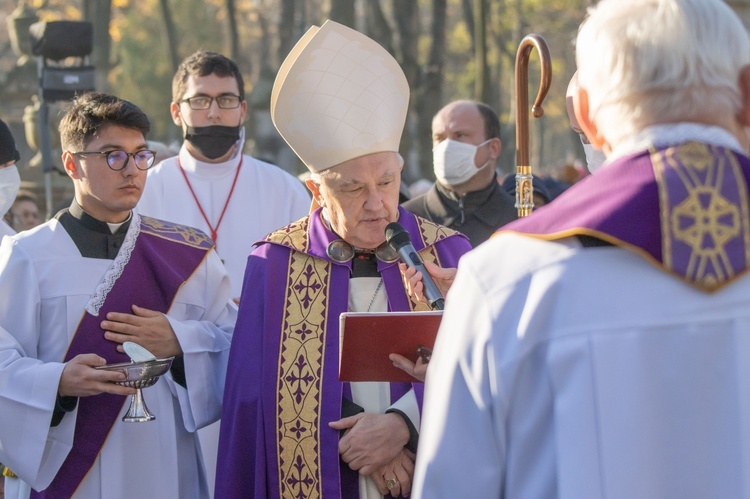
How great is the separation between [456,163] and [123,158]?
304cm

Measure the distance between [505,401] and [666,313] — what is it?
13.7 inches

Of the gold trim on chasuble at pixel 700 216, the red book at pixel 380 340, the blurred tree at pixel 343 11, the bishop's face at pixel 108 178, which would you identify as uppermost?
the blurred tree at pixel 343 11

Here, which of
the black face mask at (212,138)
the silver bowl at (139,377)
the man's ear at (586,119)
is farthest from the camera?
the black face mask at (212,138)

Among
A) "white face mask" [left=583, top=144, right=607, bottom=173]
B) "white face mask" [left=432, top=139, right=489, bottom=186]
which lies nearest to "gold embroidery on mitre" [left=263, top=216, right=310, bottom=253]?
"white face mask" [left=583, top=144, right=607, bottom=173]

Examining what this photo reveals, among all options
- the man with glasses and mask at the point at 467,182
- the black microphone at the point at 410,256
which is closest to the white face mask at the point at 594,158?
the black microphone at the point at 410,256

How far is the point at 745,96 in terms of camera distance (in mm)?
2143

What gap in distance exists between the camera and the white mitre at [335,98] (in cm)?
397

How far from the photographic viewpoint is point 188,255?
14.3 ft

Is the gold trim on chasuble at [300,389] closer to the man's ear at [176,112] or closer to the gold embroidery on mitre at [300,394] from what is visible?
the gold embroidery on mitre at [300,394]

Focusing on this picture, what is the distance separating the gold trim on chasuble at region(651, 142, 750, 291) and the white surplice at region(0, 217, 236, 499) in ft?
7.93

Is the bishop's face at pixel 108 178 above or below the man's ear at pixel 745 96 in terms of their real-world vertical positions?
above

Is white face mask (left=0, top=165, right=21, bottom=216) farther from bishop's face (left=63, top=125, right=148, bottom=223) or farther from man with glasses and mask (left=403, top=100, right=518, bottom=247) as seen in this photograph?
man with glasses and mask (left=403, top=100, right=518, bottom=247)

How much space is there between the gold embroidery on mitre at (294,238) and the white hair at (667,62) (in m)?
1.96

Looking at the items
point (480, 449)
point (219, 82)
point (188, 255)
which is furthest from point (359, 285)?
point (219, 82)
